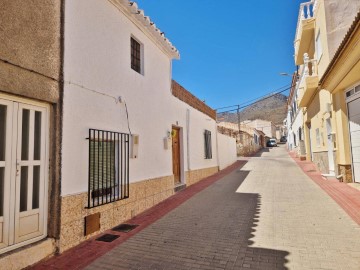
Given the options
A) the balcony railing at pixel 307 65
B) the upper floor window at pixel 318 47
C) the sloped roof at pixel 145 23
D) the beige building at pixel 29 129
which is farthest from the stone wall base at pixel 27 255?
the balcony railing at pixel 307 65

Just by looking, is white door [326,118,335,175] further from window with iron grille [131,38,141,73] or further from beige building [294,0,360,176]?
window with iron grille [131,38,141,73]

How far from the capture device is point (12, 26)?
3.57 m

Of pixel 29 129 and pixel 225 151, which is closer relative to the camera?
pixel 29 129

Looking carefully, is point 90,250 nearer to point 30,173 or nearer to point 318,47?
point 30,173

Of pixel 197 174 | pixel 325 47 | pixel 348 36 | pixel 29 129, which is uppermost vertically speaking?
pixel 325 47

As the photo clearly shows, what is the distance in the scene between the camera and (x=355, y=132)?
8.55m

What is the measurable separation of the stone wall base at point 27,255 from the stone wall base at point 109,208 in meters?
0.23

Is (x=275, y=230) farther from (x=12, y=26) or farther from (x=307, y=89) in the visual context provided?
(x=307, y=89)

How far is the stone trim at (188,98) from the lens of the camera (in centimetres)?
994

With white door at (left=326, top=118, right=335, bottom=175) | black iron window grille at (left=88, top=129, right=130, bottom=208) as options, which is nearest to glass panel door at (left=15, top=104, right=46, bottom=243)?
black iron window grille at (left=88, top=129, right=130, bottom=208)

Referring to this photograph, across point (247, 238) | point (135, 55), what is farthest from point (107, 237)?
point (135, 55)

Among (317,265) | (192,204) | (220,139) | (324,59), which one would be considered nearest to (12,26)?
(317,265)

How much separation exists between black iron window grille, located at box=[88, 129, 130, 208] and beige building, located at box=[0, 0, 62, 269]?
0.82 m

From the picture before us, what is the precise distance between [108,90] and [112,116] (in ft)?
1.89
